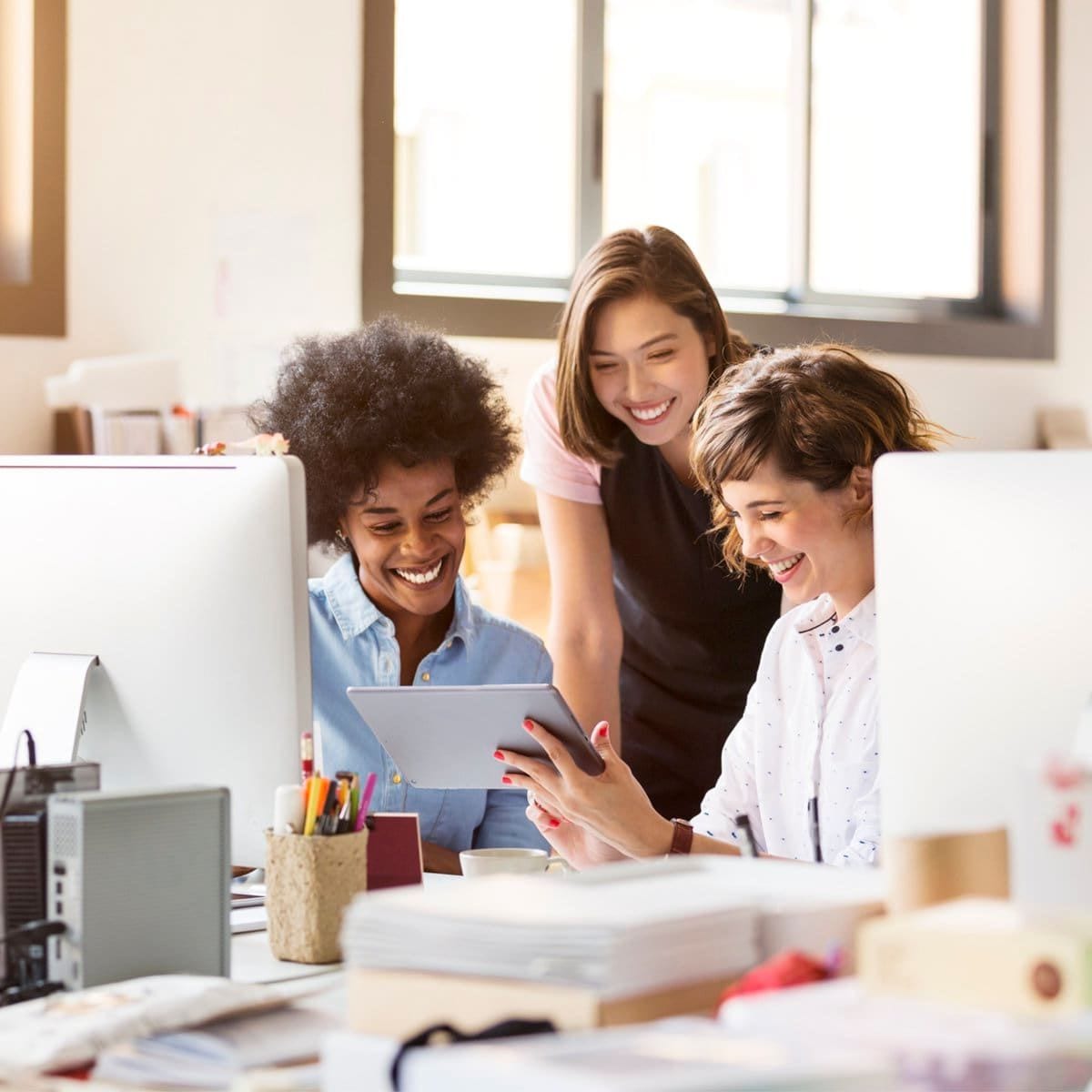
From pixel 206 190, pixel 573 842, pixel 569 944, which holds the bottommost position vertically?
pixel 573 842

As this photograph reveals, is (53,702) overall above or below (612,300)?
below

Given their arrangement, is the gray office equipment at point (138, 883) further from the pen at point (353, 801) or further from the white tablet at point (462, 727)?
the white tablet at point (462, 727)

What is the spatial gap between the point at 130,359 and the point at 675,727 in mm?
1295

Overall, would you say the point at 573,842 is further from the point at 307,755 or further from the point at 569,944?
the point at 569,944

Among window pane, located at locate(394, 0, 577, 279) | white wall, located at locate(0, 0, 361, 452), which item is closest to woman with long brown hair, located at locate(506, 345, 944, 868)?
white wall, located at locate(0, 0, 361, 452)

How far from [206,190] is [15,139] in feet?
1.18

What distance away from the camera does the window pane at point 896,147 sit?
164 inches

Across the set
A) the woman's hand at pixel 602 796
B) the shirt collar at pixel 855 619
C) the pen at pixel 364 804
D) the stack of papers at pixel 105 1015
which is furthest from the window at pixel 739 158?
the stack of papers at pixel 105 1015

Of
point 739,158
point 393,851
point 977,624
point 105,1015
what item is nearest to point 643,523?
point 393,851

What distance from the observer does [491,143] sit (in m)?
3.75

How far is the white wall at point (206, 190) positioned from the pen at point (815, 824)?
6.12 ft

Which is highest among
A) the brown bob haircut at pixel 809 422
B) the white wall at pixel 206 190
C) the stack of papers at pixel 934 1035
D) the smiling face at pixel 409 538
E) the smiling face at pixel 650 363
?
the white wall at pixel 206 190

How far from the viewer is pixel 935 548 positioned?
103cm

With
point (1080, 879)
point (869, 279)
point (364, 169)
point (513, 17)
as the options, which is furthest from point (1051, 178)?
point (1080, 879)
